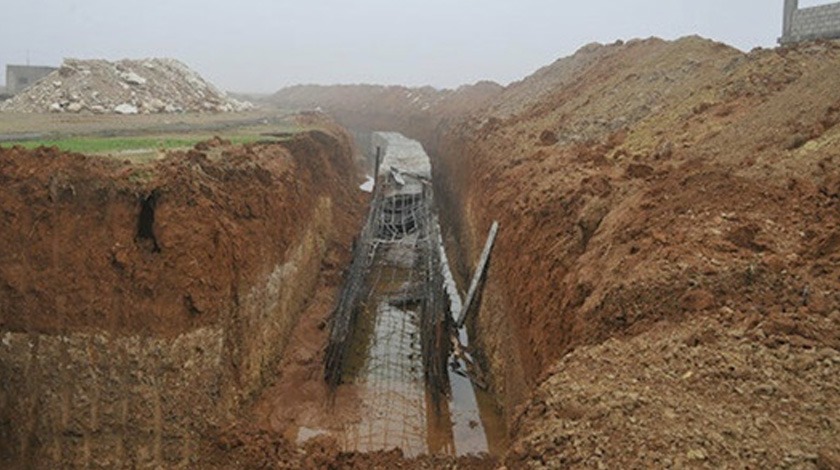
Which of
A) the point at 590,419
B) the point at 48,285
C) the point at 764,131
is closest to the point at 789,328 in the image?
the point at 590,419

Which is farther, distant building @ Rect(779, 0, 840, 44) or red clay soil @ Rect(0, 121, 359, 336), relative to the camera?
distant building @ Rect(779, 0, 840, 44)

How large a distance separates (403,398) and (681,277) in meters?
5.89

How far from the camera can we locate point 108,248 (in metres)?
8.61

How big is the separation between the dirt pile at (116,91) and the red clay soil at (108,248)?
57.4 feet

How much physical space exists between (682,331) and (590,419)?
1477 mm

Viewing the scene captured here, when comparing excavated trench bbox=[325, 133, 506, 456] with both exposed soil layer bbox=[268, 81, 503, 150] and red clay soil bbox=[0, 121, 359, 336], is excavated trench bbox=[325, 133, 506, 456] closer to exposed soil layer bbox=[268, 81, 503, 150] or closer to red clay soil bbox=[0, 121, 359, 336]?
red clay soil bbox=[0, 121, 359, 336]

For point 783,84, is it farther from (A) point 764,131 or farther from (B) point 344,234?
(B) point 344,234

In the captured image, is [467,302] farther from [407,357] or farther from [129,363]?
[129,363]

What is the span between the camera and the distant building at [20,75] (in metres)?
37.0

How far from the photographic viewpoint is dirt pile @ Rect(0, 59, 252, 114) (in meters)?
24.6

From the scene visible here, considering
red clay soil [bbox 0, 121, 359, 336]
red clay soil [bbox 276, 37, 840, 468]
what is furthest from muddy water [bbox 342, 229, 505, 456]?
red clay soil [bbox 0, 121, 359, 336]

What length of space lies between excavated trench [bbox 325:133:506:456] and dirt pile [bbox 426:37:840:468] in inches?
30.8

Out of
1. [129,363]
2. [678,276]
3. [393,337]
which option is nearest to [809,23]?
[393,337]

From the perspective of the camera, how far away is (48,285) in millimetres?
8359
